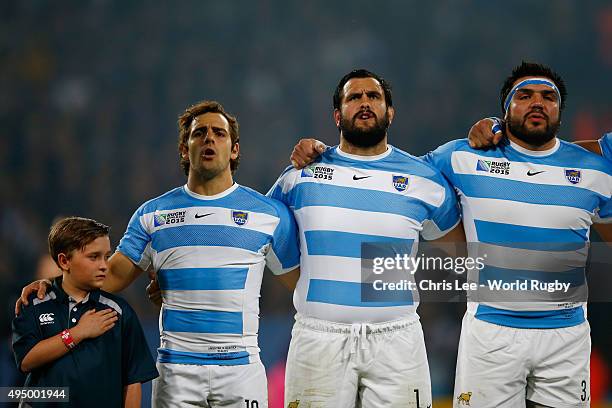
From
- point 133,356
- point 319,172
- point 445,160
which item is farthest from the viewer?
point 445,160

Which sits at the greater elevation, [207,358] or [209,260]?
[209,260]

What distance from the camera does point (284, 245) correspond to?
3547 mm

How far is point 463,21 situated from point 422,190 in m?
4.87

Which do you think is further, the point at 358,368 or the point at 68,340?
the point at 358,368

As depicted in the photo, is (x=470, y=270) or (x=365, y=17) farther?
(x=365, y=17)

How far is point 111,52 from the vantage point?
7.72 metres

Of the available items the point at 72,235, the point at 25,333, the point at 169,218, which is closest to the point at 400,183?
the point at 169,218

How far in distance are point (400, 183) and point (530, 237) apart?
625 millimetres

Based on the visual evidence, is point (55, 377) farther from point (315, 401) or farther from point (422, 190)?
point (422, 190)

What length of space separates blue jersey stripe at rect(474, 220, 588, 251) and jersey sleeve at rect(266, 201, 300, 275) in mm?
855

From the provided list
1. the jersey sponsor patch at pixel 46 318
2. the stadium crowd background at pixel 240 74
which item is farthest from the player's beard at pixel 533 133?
the stadium crowd background at pixel 240 74

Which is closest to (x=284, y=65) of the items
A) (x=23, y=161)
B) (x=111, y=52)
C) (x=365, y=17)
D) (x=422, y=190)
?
(x=365, y=17)

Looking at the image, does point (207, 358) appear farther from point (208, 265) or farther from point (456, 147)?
point (456, 147)

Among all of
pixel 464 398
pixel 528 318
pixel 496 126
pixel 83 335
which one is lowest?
pixel 464 398
